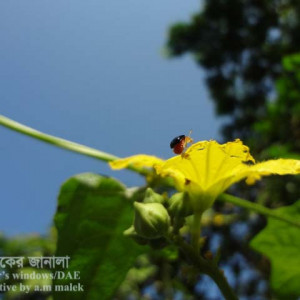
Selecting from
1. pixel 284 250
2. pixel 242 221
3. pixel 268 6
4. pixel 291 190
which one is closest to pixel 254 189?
pixel 242 221

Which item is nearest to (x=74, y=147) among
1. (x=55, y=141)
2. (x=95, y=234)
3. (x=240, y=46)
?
(x=55, y=141)

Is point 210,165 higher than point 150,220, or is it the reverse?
point 210,165

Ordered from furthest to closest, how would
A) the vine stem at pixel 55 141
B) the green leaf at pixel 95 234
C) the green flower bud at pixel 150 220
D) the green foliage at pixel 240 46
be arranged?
the green foliage at pixel 240 46 < the vine stem at pixel 55 141 < the green leaf at pixel 95 234 < the green flower bud at pixel 150 220

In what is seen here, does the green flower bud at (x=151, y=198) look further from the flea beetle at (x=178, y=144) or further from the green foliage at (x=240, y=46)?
the green foliage at (x=240, y=46)

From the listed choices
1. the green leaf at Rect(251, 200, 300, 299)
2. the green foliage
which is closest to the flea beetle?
the green leaf at Rect(251, 200, 300, 299)

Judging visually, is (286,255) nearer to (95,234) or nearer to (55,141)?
(95,234)

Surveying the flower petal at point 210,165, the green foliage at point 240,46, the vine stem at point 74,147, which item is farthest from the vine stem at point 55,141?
the green foliage at point 240,46
